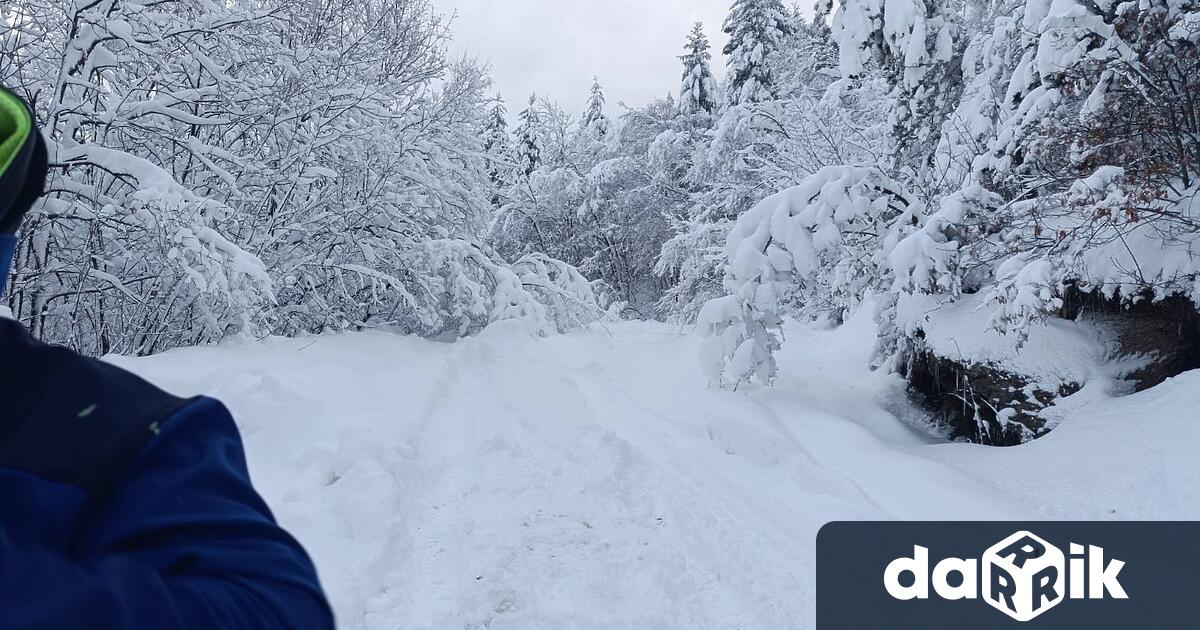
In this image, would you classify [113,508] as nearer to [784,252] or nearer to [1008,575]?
[1008,575]

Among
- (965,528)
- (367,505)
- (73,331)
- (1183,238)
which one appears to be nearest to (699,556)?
(965,528)

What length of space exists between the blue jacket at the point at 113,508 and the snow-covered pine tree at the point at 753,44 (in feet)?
68.8

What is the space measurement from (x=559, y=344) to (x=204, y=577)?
447 inches

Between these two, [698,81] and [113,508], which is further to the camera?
[698,81]

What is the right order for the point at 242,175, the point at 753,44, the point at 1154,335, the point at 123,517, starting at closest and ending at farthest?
the point at 123,517 < the point at 1154,335 < the point at 242,175 < the point at 753,44

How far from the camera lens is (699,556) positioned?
12.8 ft

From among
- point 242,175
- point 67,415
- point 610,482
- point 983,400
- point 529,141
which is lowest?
point 610,482

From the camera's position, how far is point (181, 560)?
0.87 meters

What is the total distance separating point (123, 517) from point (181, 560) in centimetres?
9

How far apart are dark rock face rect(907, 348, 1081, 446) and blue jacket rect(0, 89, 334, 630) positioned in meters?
6.68

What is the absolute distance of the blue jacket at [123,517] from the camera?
2.49 feet

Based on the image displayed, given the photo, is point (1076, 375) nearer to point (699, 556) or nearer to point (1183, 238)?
point (1183, 238)

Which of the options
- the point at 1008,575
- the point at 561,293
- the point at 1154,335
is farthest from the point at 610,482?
the point at 561,293

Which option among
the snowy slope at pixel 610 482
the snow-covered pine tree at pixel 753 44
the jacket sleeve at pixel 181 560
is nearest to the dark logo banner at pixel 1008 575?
the snowy slope at pixel 610 482
